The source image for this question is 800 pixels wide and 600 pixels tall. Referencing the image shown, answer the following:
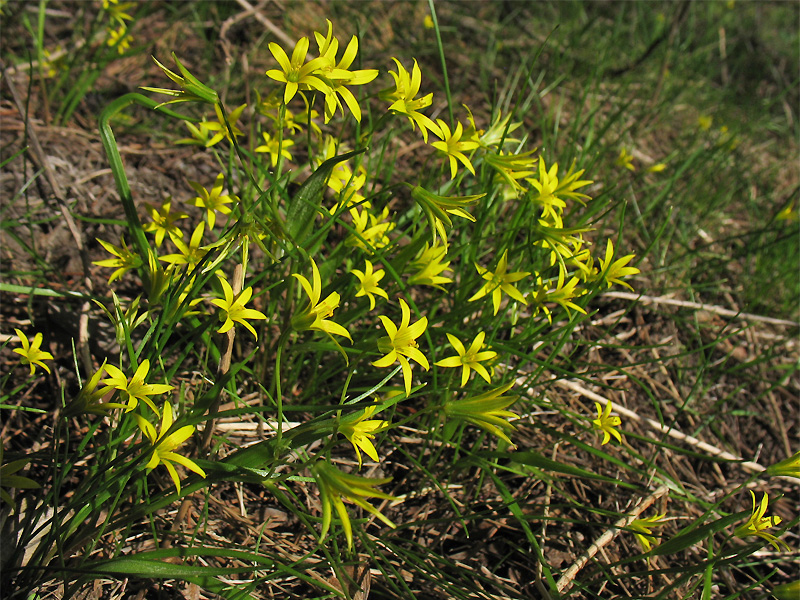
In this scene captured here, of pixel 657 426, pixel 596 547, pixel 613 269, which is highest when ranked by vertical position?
pixel 613 269

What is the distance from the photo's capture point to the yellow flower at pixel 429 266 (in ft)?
7.04

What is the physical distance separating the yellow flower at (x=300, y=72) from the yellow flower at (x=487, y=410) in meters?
0.99

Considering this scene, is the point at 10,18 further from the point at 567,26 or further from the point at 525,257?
the point at 567,26

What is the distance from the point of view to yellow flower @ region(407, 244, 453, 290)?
2145 millimetres

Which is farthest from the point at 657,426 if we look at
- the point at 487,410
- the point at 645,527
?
the point at 487,410

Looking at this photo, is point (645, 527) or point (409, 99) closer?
point (409, 99)

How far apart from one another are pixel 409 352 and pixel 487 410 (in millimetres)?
287

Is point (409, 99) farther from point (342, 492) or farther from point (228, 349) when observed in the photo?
point (342, 492)

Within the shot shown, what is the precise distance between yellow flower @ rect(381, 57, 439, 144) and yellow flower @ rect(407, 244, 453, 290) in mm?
454

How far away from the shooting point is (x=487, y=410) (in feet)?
5.58

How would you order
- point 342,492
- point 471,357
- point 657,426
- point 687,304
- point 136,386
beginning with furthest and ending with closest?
point 687,304 → point 657,426 → point 471,357 → point 136,386 → point 342,492

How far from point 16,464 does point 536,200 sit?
1899mm

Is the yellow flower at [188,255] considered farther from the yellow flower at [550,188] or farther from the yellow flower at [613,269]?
the yellow flower at [613,269]

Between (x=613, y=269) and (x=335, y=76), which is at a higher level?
(x=335, y=76)
